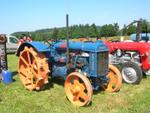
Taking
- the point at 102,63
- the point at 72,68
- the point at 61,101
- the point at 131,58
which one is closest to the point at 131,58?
the point at 131,58

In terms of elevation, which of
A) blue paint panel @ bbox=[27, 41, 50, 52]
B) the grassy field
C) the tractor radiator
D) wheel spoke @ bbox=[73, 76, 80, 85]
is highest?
blue paint panel @ bbox=[27, 41, 50, 52]

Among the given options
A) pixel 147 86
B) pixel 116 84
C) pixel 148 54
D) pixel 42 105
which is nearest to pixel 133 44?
pixel 148 54

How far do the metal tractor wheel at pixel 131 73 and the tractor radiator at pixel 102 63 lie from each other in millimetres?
1793

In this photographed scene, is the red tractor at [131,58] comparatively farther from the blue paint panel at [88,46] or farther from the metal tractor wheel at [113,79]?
the blue paint panel at [88,46]

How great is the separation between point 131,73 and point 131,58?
0.80 metres

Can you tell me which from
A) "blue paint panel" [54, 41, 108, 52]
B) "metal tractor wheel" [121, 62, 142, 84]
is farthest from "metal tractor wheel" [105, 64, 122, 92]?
"metal tractor wheel" [121, 62, 142, 84]

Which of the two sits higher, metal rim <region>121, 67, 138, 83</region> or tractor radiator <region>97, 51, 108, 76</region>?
tractor radiator <region>97, 51, 108, 76</region>

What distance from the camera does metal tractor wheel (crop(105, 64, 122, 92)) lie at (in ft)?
26.3

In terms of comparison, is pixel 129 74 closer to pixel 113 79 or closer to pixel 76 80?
pixel 113 79

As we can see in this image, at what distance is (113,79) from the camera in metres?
8.21

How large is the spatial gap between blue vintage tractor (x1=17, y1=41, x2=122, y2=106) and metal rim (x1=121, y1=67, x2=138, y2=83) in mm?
1158

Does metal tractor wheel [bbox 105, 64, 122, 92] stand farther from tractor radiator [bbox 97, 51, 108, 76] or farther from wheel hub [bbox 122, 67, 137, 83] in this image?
wheel hub [bbox 122, 67, 137, 83]

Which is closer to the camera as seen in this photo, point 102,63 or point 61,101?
point 61,101

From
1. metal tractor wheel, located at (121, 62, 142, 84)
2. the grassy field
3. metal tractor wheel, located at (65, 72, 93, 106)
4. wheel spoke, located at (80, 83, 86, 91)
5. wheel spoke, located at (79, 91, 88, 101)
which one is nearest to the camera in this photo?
the grassy field
